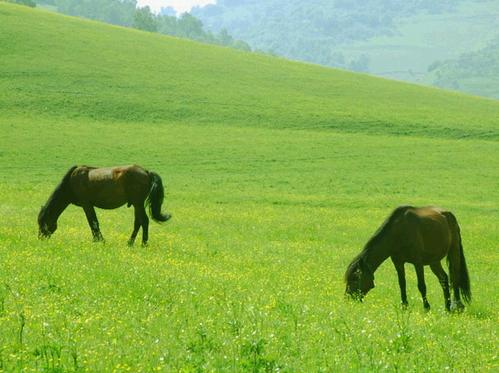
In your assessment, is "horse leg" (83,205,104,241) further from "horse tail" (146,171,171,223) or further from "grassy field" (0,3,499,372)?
"horse tail" (146,171,171,223)

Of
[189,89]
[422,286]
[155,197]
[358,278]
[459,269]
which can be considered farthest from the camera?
[189,89]

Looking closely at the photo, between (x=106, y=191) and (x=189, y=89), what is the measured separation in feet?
170

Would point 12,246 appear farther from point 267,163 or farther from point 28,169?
point 267,163

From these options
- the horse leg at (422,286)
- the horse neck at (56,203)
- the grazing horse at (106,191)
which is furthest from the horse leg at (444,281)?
the horse neck at (56,203)

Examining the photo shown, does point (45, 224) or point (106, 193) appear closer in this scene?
point (45, 224)

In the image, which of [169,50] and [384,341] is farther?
[169,50]

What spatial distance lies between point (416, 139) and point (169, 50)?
37.7 metres

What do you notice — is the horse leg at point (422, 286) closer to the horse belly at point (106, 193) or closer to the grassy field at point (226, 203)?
the grassy field at point (226, 203)

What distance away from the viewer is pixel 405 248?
554 inches

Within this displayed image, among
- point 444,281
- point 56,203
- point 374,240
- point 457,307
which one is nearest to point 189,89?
point 56,203

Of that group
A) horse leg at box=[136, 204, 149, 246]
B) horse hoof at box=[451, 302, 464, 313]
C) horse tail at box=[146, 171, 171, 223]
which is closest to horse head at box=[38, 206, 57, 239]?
horse leg at box=[136, 204, 149, 246]

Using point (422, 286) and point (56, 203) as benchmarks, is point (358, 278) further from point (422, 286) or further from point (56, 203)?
point (56, 203)

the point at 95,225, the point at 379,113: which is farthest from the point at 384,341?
the point at 379,113

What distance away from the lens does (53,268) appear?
12883 millimetres
